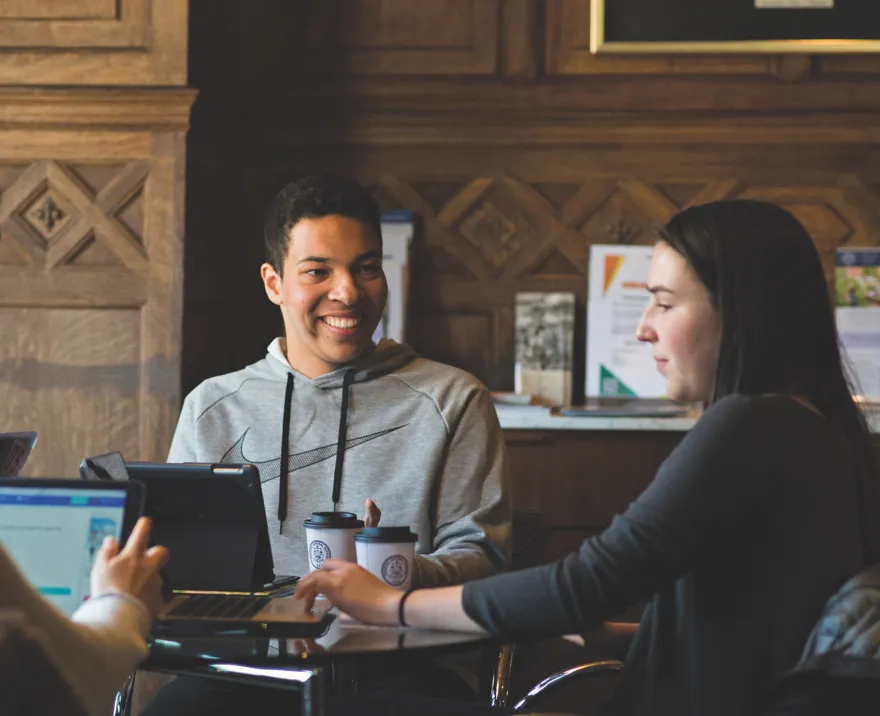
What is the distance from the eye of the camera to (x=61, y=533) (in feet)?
4.71

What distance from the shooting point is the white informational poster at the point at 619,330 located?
3471 millimetres

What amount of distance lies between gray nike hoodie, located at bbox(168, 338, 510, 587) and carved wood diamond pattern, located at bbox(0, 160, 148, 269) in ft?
3.04

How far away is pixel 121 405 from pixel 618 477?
53.8 inches

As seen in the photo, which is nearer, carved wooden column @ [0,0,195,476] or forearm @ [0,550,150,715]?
forearm @ [0,550,150,715]

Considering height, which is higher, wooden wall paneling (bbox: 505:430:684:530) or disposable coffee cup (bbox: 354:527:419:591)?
disposable coffee cup (bbox: 354:527:419:591)

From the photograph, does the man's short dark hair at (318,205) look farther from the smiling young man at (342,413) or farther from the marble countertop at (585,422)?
the marble countertop at (585,422)

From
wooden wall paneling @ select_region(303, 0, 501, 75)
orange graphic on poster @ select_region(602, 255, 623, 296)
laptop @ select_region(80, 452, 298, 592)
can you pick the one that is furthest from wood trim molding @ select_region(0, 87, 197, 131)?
laptop @ select_region(80, 452, 298, 592)

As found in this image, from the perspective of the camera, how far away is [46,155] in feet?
10.2

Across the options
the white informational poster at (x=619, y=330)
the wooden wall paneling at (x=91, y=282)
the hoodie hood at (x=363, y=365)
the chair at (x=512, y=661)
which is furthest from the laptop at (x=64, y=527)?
the white informational poster at (x=619, y=330)

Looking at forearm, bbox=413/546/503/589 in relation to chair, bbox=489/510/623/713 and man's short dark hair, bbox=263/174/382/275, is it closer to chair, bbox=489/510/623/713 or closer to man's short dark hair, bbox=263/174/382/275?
chair, bbox=489/510/623/713

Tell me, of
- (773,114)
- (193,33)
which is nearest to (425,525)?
(193,33)

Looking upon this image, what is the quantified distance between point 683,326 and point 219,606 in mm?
707

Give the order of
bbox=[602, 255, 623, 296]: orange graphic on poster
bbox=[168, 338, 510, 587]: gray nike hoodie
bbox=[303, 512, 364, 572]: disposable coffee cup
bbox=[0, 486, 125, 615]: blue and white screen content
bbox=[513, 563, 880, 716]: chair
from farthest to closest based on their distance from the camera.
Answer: bbox=[602, 255, 623, 296]: orange graphic on poster < bbox=[168, 338, 510, 587]: gray nike hoodie < bbox=[303, 512, 364, 572]: disposable coffee cup < bbox=[0, 486, 125, 615]: blue and white screen content < bbox=[513, 563, 880, 716]: chair

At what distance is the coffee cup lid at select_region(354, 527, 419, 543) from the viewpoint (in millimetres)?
1579
